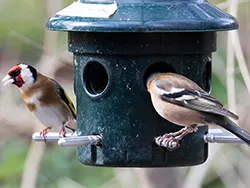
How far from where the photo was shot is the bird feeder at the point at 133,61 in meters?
5.44

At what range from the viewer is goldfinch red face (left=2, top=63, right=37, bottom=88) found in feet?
21.4

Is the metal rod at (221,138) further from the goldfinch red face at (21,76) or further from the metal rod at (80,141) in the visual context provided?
the goldfinch red face at (21,76)

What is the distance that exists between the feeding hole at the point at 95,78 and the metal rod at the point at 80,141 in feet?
0.85

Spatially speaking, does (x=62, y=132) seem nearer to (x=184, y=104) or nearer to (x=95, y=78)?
(x=95, y=78)

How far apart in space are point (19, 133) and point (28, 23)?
3.81 ft

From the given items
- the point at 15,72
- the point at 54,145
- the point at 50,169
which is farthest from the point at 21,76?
the point at 54,145

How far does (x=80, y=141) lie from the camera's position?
5.39 metres

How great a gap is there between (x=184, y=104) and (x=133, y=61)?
374 mm

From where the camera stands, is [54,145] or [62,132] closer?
[62,132]

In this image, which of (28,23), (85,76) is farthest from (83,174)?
(85,76)

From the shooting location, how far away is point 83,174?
949 cm

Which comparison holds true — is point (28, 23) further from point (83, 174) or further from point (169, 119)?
point (169, 119)

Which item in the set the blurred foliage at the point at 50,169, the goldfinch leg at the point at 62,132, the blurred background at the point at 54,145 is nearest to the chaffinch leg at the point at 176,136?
the goldfinch leg at the point at 62,132

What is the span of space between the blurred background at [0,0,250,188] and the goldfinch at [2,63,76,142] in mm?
1690
